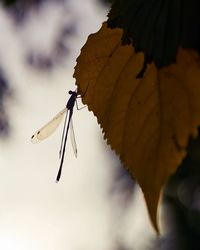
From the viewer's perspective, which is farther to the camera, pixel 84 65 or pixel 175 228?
pixel 175 228

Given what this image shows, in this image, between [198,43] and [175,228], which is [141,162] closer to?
[198,43]

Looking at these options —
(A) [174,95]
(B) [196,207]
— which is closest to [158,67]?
(A) [174,95]

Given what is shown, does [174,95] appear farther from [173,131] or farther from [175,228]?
[175,228]

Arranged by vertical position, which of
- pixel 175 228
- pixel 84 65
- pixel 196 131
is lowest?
pixel 196 131

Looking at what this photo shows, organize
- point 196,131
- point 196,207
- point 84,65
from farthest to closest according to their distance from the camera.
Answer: point 196,207
point 84,65
point 196,131

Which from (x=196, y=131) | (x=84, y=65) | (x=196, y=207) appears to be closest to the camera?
(x=196, y=131)

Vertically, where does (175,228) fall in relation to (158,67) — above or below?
above
